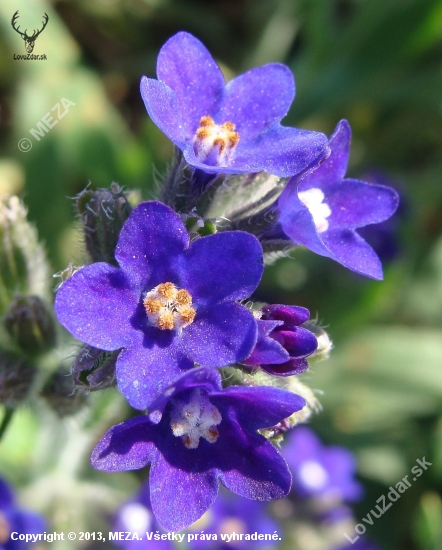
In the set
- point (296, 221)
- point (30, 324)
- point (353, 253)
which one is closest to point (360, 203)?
point (353, 253)

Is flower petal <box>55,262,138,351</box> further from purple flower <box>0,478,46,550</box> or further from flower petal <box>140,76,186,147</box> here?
purple flower <box>0,478,46,550</box>

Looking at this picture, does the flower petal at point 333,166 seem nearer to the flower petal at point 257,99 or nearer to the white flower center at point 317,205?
the white flower center at point 317,205

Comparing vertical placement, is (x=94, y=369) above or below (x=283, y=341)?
below

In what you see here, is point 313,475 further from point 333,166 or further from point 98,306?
point 98,306

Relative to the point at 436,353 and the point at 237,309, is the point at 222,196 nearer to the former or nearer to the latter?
the point at 237,309

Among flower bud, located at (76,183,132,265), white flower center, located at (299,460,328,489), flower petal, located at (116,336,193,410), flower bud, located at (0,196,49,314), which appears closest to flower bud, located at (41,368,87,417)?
flower bud, located at (0,196,49,314)

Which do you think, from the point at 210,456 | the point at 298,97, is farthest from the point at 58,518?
the point at 298,97
